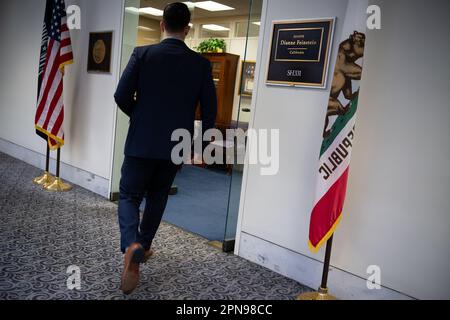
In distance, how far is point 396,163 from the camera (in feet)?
6.66

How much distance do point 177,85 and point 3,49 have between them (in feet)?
16.2

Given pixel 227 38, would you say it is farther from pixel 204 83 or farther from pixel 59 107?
pixel 204 83

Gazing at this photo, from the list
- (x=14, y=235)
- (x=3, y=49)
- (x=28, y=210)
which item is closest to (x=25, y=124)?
(x=3, y=49)

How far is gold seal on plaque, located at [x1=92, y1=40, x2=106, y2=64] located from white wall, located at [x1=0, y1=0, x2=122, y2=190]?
15 centimetres

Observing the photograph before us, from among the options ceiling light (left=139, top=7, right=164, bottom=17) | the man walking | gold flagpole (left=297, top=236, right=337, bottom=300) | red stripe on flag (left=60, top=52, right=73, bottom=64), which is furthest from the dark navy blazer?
ceiling light (left=139, top=7, right=164, bottom=17)

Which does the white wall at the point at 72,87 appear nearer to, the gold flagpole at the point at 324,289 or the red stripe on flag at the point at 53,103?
the red stripe on flag at the point at 53,103

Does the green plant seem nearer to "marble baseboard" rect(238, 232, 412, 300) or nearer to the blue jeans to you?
"marble baseboard" rect(238, 232, 412, 300)

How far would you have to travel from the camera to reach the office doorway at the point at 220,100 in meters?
2.84

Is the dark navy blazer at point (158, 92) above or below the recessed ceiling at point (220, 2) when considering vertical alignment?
below

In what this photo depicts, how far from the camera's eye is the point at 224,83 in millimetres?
7207

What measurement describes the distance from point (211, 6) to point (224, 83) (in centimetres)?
147

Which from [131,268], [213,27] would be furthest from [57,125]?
[213,27]

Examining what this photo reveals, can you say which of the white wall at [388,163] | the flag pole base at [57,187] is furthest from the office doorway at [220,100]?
the flag pole base at [57,187]

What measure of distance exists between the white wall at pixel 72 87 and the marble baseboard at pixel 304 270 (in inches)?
75.8
